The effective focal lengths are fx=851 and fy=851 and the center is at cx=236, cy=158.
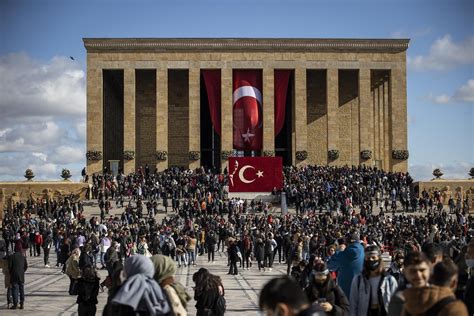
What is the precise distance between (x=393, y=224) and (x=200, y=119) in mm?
30946

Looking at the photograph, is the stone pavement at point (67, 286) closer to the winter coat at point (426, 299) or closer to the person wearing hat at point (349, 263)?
the person wearing hat at point (349, 263)

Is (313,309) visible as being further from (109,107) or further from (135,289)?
(109,107)

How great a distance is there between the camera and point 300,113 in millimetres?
58875

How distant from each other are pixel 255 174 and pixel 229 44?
15163 mm

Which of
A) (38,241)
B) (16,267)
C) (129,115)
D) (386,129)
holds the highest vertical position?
(129,115)

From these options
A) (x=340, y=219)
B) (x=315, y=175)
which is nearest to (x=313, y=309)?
(x=340, y=219)

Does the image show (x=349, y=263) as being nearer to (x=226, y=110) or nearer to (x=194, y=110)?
(x=226, y=110)

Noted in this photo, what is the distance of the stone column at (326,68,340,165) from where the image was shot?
192ft

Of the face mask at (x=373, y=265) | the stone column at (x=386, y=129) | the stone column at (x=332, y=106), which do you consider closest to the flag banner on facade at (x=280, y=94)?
the stone column at (x=332, y=106)

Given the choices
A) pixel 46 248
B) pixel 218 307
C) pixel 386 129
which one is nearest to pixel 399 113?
pixel 386 129

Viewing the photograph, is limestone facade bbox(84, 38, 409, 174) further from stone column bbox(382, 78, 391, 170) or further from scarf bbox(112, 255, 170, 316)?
scarf bbox(112, 255, 170, 316)

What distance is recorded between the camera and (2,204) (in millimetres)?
48281


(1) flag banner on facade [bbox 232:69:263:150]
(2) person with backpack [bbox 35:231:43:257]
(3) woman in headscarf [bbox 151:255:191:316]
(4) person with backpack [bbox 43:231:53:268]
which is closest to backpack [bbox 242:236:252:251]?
(4) person with backpack [bbox 43:231:53:268]

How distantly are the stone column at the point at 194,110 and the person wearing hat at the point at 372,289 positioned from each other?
4980cm
